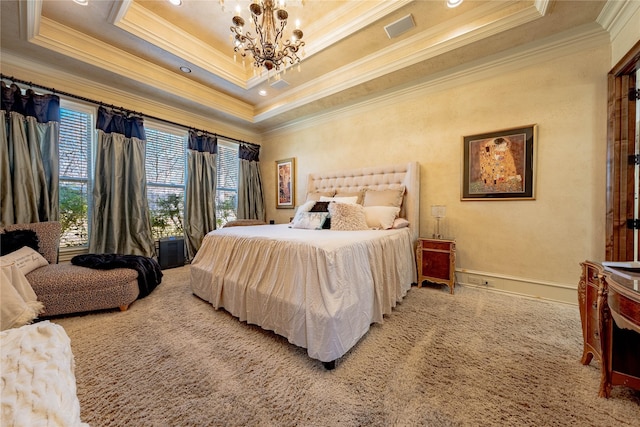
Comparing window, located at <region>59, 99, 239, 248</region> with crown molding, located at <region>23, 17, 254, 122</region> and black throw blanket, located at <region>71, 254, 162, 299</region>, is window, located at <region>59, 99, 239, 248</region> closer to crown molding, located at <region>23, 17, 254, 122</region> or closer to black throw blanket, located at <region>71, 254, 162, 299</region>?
crown molding, located at <region>23, 17, 254, 122</region>

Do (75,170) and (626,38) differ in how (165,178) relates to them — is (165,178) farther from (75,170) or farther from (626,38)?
(626,38)

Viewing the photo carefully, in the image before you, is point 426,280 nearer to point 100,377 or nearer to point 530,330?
point 530,330

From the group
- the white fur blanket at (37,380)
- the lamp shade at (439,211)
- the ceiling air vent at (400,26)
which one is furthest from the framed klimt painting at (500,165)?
the white fur blanket at (37,380)

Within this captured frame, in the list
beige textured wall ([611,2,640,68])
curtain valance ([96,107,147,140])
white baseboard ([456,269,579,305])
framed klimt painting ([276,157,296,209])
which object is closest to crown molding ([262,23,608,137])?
beige textured wall ([611,2,640,68])

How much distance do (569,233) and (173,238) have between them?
213 inches

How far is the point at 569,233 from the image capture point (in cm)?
246

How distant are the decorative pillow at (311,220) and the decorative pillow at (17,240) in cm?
277

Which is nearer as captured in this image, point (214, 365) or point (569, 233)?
point (214, 365)

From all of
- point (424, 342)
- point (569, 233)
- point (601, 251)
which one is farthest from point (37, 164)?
point (601, 251)

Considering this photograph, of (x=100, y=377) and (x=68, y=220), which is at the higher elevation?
(x=68, y=220)

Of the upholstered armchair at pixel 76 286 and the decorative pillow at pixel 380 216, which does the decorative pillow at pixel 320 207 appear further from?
the upholstered armchair at pixel 76 286

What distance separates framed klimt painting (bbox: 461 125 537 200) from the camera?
2.63 meters

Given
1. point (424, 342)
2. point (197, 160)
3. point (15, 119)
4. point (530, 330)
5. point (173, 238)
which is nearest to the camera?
point (424, 342)

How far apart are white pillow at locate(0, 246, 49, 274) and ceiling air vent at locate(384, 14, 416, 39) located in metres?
4.41
